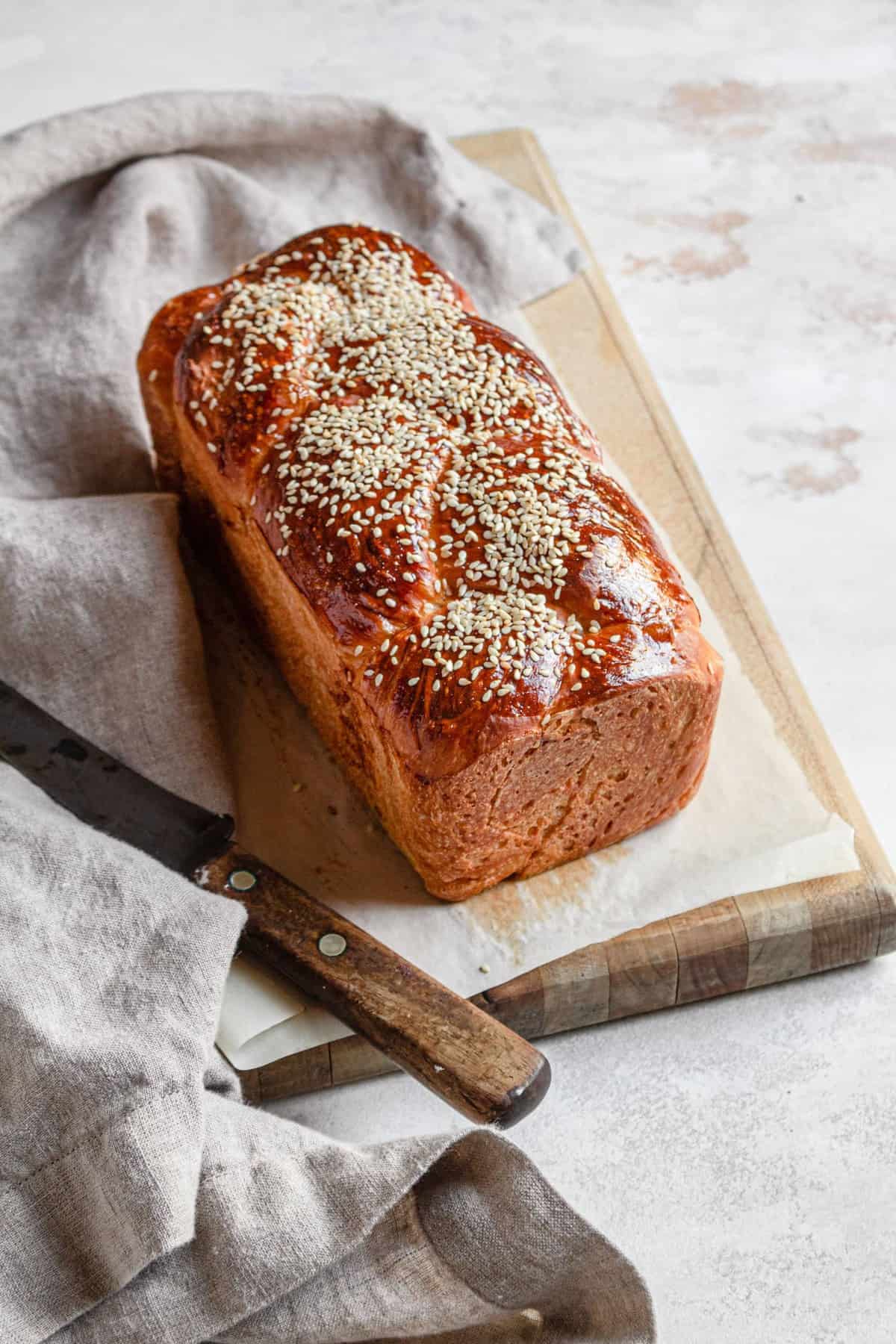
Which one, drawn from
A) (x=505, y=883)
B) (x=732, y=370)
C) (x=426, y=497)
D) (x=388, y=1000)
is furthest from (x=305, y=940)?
(x=732, y=370)

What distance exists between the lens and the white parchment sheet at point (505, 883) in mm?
2133

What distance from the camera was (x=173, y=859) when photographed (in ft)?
7.13

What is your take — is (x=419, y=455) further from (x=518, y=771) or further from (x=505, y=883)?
(x=505, y=883)

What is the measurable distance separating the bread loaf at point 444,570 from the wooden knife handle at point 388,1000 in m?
0.20

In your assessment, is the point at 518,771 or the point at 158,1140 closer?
the point at 158,1140

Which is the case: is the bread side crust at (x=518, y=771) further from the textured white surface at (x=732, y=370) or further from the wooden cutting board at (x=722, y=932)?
the textured white surface at (x=732, y=370)

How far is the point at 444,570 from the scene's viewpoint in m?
2.16

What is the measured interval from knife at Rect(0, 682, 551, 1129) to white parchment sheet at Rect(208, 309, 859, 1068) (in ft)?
0.29

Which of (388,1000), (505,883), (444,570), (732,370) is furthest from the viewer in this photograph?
(732,370)

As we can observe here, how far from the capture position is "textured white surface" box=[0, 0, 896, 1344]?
2021 mm

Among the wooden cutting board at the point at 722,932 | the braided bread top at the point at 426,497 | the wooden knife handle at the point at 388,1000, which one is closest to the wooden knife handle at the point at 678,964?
the wooden cutting board at the point at 722,932

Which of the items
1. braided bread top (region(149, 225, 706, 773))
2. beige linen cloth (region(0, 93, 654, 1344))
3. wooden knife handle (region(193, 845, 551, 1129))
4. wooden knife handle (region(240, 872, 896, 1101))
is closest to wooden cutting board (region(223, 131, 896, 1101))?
wooden knife handle (region(240, 872, 896, 1101))

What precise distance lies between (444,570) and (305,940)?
56 centimetres

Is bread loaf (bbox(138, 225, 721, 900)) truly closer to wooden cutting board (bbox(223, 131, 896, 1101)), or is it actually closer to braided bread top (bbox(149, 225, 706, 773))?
braided bread top (bbox(149, 225, 706, 773))
